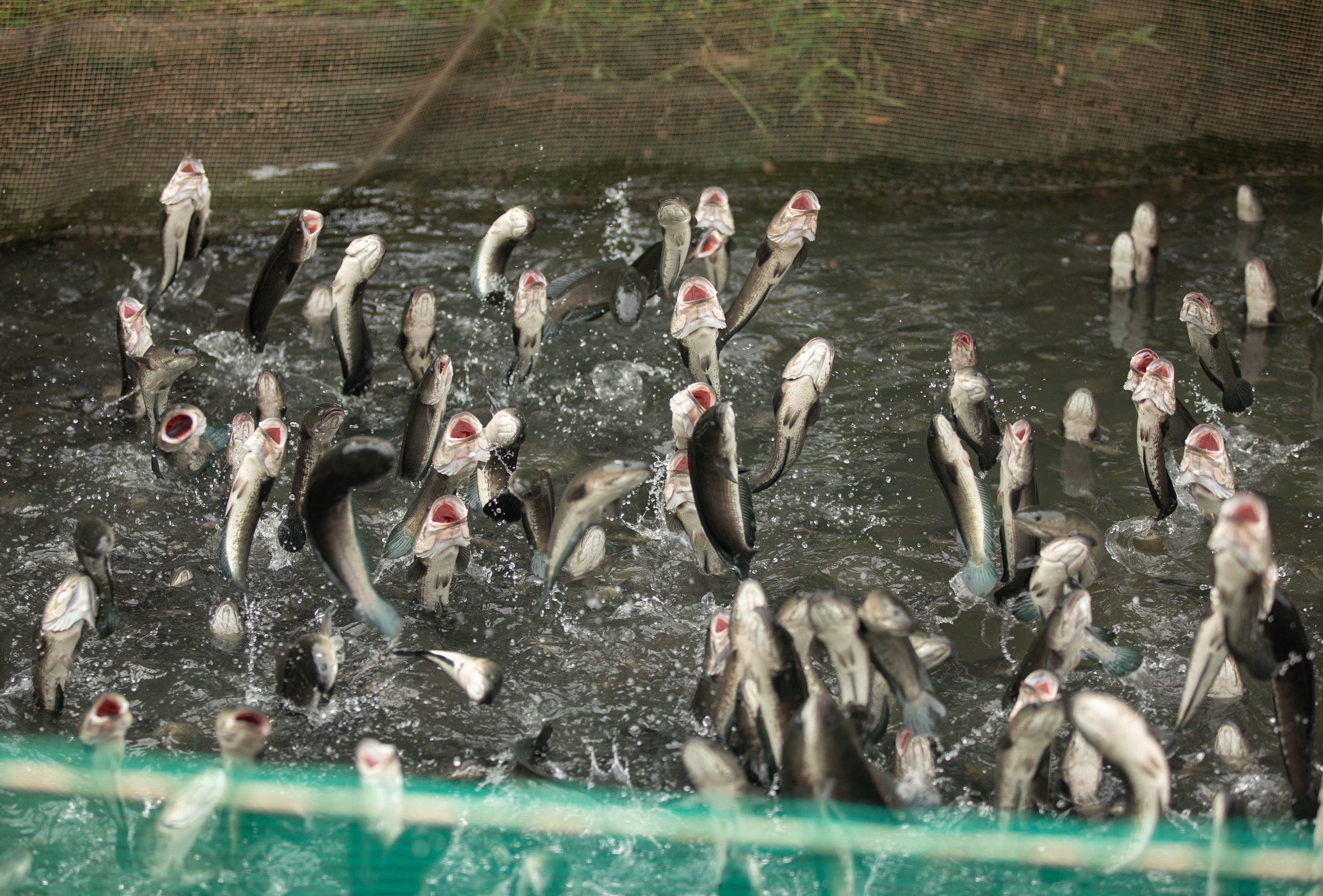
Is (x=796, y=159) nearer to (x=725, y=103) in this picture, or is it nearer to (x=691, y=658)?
(x=725, y=103)

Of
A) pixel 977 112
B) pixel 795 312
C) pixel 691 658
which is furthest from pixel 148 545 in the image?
pixel 977 112

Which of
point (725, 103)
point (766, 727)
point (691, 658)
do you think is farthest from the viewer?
point (725, 103)

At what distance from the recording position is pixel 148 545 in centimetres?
448

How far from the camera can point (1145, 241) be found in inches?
241

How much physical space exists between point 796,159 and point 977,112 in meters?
1.17

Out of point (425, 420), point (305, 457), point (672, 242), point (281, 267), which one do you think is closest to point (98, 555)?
point (305, 457)

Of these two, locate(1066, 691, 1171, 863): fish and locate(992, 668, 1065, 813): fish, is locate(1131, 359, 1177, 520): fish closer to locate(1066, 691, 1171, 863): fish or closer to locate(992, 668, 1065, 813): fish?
locate(992, 668, 1065, 813): fish

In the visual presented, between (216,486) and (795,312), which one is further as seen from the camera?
(795,312)

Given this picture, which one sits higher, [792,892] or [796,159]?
[796,159]

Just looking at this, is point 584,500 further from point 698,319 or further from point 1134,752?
point 1134,752

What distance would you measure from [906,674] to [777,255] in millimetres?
2118

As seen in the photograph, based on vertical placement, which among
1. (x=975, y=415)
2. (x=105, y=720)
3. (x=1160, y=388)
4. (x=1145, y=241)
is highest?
(x=1145, y=241)

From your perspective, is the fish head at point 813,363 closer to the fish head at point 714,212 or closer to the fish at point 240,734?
the fish head at point 714,212

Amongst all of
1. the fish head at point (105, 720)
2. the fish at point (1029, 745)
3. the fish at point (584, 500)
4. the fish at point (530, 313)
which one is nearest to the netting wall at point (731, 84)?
the fish at point (530, 313)
